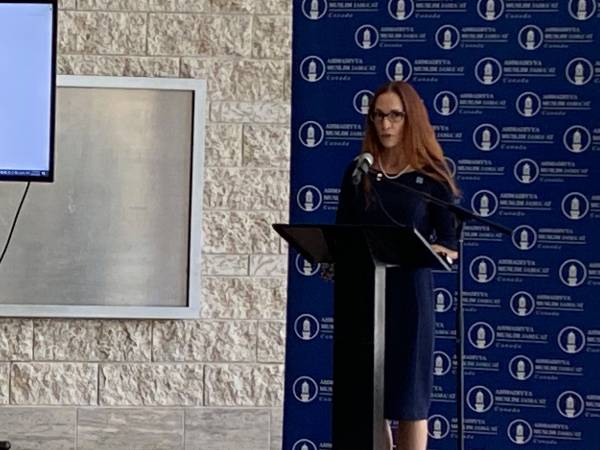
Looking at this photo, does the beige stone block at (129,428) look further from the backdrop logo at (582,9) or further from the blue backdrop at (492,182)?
the backdrop logo at (582,9)

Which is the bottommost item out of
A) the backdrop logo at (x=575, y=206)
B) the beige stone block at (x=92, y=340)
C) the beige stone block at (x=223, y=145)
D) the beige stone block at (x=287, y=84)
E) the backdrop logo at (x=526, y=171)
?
the beige stone block at (x=92, y=340)

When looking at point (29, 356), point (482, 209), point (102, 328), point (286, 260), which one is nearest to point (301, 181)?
point (286, 260)

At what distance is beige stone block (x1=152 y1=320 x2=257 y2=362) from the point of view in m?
4.25

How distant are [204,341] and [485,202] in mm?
1334

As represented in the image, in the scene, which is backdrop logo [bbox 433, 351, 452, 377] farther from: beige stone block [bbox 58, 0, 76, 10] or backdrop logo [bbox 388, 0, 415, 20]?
beige stone block [bbox 58, 0, 76, 10]

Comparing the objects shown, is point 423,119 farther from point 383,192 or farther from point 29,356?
point 29,356

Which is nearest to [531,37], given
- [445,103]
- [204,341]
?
[445,103]

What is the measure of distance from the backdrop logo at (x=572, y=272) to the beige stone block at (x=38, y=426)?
7.02 ft

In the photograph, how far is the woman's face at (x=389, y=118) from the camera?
12.1 ft

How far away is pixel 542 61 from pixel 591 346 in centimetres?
122

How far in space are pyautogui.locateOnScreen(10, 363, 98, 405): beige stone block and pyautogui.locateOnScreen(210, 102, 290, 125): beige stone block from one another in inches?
46.9

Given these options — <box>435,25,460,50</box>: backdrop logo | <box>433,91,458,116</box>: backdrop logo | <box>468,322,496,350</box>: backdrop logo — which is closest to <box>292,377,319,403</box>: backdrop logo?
<box>468,322,496,350</box>: backdrop logo

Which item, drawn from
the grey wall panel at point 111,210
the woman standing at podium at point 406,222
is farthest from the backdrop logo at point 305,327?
the woman standing at podium at point 406,222

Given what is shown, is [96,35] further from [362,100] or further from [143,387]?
[143,387]
